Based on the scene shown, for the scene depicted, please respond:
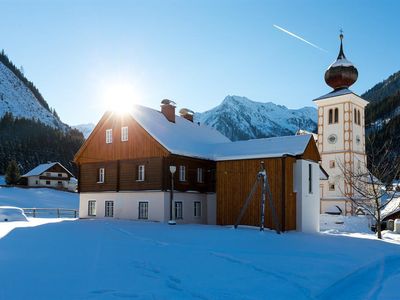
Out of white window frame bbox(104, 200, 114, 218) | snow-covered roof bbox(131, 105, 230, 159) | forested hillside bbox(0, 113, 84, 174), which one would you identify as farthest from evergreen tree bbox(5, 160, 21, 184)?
white window frame bbox(104, 200, 114, 218)

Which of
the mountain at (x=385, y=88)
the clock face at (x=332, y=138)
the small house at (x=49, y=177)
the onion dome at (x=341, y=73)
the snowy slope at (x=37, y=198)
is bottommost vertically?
the snowy slope at (x=37, y=198)

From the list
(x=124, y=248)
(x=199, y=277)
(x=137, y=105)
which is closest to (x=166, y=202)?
(x=137, y=105)

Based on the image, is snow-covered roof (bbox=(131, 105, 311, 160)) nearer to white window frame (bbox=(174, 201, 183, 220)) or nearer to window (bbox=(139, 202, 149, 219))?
white window frame (bbox=(174, 201, 183, 220))

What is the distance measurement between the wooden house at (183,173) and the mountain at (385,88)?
15255 centimetres

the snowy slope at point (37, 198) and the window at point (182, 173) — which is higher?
the window at point (182, 173)

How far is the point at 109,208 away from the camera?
108ft

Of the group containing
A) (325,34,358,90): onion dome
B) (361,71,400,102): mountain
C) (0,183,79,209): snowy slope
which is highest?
(361,71,400,102): mountain

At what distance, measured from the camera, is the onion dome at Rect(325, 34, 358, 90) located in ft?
191

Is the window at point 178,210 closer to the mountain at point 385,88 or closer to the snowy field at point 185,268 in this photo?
the snowy field at point 185,268

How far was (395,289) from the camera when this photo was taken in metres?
11.7

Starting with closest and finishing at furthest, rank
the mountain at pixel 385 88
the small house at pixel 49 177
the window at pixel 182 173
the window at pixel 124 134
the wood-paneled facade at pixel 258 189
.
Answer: the wood-paneled facade at pixel 258 189, the window at pixel 182 173, the window at pixel 124 134, the small house at pixel 49 177, the mountain at pixel 385 88

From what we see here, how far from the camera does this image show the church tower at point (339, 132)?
57.3m

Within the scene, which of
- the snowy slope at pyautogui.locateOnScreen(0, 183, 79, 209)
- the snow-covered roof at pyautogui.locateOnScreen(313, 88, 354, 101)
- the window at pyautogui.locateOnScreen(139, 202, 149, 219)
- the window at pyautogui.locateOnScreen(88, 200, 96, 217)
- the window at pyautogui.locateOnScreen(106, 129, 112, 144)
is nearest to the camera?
the window at pyautogui.locateOnScreen(139, 202, 149, 219)

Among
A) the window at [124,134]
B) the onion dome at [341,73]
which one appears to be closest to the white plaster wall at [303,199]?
the window at [124,134]
